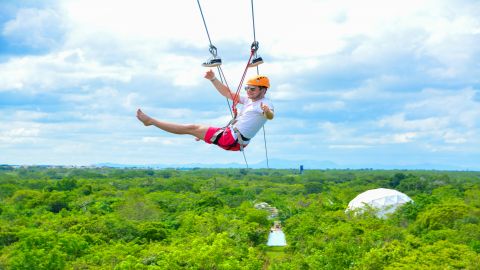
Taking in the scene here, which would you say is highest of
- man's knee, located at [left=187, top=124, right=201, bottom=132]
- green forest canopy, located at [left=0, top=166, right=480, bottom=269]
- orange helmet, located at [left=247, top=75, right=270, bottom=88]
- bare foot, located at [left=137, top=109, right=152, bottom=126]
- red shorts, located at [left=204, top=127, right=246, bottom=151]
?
orange helmet, located at [left=247, top=75, right=270, bottom=88]

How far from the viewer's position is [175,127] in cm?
1041

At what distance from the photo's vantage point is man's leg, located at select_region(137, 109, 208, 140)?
33.9 feet

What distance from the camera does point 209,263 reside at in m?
30.2

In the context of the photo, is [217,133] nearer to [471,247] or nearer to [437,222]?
[471,247]

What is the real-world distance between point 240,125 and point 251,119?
0.22 meters

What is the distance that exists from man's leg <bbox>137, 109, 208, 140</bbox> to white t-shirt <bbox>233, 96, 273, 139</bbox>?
646 millimetres

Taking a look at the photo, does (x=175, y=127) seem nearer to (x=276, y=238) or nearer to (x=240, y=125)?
(x=240, y=125)

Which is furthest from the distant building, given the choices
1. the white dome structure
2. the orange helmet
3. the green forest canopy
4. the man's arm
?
the orange helmet

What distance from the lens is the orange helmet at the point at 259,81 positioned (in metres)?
10.5

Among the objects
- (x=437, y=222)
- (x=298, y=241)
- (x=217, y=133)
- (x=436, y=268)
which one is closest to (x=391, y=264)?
(x=436, y=268)

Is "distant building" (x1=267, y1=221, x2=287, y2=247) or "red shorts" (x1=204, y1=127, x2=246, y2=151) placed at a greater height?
"red shorts" (x1=204, y1=127, x2=246, y2=151)

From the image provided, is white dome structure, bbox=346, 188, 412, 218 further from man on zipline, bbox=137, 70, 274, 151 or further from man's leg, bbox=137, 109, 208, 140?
man's leg, bbox=137, 109, 208, 140

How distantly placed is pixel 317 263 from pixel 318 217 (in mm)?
23209

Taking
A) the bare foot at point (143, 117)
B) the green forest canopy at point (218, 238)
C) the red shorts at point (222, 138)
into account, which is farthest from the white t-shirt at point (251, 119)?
the green forest canopy at point (218, 238)
